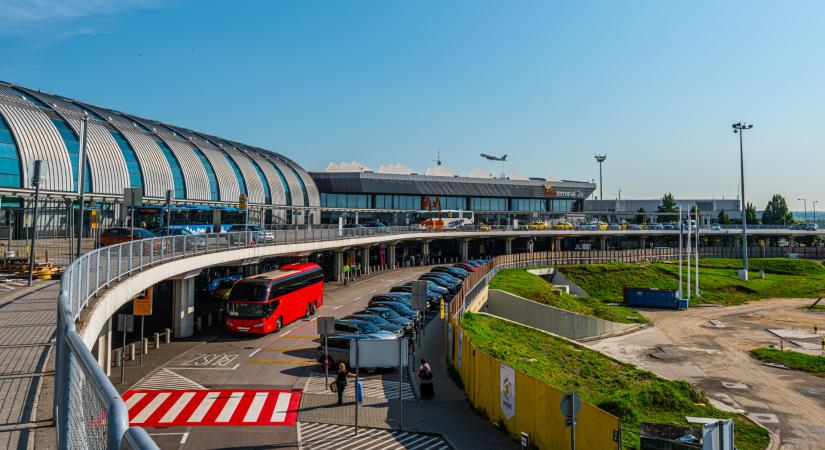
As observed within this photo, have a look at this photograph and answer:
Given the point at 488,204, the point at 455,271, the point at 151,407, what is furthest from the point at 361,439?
the point at 488,204

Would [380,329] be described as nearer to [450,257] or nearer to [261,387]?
[261,387]

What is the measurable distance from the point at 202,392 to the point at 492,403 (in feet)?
35.5

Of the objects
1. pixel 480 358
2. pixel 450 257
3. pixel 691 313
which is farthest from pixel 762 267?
pixel 480 358

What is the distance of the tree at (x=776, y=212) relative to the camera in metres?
174

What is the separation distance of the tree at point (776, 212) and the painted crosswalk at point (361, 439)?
615 ft

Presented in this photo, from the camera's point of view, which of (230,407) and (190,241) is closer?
(230,407)

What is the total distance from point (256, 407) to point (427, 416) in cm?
590

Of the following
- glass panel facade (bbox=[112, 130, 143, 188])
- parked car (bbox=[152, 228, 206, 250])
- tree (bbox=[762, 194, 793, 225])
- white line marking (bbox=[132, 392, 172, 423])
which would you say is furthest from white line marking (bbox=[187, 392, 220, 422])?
tree (bbox=[762, 194, 793, 225])

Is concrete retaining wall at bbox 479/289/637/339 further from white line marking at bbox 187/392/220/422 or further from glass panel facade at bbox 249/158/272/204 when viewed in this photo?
glass panel facade at bbox 249/158/272/204

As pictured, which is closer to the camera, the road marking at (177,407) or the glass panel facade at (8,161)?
the road marking at (177,407)

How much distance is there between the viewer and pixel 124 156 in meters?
55.6

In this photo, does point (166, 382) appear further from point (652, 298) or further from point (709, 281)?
point (709, 281)

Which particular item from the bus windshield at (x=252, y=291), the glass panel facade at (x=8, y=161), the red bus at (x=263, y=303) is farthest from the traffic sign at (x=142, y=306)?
the glass panel facade at (x=8, y=161)

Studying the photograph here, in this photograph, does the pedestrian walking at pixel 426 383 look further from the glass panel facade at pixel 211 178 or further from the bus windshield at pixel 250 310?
the glass panel facade at pixel 211 178
